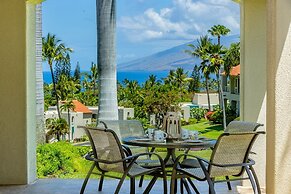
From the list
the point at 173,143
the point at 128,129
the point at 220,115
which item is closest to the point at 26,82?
the point at 128,129

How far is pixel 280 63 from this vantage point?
3.79 metres

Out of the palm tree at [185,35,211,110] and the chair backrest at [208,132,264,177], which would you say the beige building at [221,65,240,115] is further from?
the chair backrest at [208,132,264,177]

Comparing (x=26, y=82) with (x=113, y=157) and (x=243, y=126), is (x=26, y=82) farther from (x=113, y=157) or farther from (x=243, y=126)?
(x=243, y=126)

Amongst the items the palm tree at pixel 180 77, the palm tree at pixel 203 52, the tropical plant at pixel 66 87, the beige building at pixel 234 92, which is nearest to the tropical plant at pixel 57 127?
the tropical plant at pixel 66 87

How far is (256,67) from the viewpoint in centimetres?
654

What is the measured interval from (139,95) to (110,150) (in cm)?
889

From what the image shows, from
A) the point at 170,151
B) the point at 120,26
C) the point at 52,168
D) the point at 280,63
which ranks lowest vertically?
the point at 52,168

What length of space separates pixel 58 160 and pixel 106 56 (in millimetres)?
2186

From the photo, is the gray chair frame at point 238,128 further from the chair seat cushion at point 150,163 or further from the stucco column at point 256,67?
the stucco column at point 256,67

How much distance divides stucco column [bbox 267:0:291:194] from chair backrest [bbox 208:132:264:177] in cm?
133

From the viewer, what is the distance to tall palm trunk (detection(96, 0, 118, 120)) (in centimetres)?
949

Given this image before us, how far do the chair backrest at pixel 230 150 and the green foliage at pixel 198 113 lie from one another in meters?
6.89

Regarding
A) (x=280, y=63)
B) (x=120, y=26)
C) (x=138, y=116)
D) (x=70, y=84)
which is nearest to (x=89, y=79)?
(x=70, y=84)

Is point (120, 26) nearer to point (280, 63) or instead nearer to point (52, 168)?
point (52, 168)
